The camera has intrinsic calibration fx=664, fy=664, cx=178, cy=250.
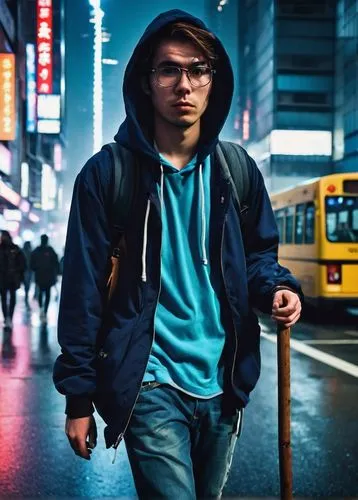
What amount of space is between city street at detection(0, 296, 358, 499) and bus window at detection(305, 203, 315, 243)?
5.55 metres

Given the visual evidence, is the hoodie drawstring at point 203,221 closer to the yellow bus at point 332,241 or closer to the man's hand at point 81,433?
the man's hand at point 81,433

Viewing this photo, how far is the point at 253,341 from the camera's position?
235 cm

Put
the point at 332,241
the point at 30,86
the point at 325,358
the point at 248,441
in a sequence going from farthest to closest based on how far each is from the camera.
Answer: the point at 30,86
the point at 332,241
the point at 325,358
the point at 248,441

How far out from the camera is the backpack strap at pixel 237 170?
2.39m

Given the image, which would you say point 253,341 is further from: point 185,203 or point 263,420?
point 263,420

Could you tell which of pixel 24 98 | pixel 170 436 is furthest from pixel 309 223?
pixel 24 98

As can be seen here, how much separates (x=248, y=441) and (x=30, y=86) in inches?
1990

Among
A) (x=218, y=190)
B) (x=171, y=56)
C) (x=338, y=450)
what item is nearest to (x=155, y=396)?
(x=218, y=190)

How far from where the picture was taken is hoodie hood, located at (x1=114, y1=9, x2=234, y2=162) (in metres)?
2.26

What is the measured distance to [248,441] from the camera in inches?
216

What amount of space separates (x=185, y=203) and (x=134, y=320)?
1.47 feet

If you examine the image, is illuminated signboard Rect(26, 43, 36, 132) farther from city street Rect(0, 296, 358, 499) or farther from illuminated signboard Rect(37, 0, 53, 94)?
city street Rect(0, 296, 358, 499)

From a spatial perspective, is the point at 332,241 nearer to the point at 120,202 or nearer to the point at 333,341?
the point at 333,341

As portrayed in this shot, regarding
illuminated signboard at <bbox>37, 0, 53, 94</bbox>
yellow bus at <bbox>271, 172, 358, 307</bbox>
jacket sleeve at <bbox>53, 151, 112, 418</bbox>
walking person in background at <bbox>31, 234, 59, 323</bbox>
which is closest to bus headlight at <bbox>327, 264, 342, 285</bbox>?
yellow bus at <bbox>271, 172, 358, 307</bbox>
